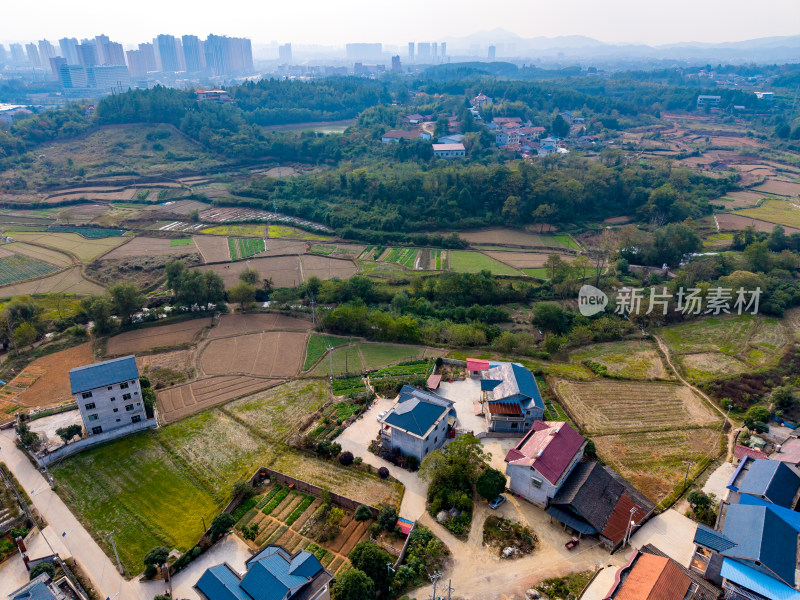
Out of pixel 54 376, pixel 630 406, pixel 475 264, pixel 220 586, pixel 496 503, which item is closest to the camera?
pixel 220 586

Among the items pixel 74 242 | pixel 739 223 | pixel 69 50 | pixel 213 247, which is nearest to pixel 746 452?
pixel 739 223

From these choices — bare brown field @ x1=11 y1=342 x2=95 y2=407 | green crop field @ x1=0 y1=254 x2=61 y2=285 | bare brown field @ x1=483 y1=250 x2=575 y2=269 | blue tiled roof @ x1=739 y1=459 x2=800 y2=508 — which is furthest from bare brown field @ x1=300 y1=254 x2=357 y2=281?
blue tiled roof @ x1=739 y1=459 x2=800 y2=508

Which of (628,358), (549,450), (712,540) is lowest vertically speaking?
(628,358)

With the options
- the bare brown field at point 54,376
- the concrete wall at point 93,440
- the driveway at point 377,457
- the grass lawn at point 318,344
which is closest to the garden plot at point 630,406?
the driveway at point 377,457

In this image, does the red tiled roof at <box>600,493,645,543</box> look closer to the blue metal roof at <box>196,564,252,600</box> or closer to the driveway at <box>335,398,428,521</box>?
the driveway at <box>335,398,428,521</box>

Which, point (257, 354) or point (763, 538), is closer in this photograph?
point (763, 538)

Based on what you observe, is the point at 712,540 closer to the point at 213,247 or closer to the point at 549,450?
the point at 549,450
